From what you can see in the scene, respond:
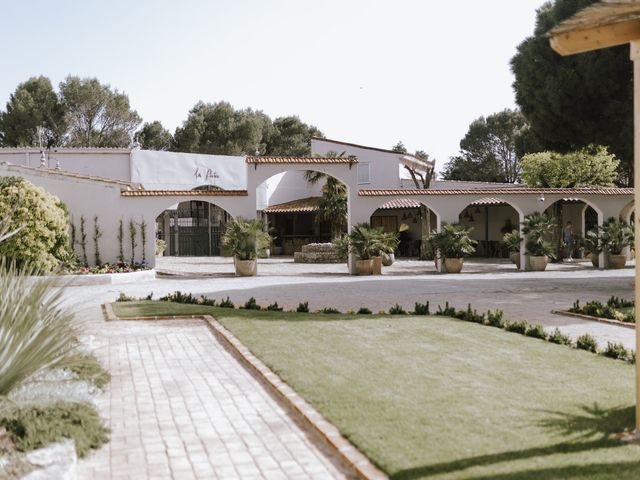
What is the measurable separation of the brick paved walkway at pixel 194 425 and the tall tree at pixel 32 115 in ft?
139

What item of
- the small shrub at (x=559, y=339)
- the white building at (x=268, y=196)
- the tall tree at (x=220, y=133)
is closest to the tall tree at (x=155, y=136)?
the tall tree at (x=220, y=133)

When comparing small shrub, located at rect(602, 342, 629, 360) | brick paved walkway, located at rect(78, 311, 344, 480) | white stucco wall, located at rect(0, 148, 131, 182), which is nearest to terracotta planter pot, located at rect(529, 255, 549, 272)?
small shrub, located at rect(602, 342, 629, 360)

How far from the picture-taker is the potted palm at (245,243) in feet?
78.2

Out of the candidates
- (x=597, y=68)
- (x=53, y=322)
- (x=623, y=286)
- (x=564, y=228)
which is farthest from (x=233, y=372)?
(x=564, y=228)

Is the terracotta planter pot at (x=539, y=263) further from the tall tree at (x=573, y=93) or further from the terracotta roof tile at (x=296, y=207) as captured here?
the terracotta roof tile at (x=296, y=207)

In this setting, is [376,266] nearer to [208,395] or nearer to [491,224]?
[491,224]

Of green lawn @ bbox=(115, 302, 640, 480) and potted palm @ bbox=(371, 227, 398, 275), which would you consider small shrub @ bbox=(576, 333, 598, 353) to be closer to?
green lawn @ bbox=(115, 302, 640, 480)

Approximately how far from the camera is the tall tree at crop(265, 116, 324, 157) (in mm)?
57406

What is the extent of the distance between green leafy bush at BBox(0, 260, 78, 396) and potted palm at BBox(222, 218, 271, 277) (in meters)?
18.2

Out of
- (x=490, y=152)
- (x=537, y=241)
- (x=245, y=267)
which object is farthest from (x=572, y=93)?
(x=490, y=152)

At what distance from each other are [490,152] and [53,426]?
2463 inches

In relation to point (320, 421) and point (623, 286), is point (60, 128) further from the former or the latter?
point (320, 421)

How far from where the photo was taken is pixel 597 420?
5.65 meters

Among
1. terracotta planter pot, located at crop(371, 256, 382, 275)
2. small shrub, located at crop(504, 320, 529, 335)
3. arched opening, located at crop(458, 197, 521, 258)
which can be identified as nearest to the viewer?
small shrub, located at crop(504, 320, 529, 335)
